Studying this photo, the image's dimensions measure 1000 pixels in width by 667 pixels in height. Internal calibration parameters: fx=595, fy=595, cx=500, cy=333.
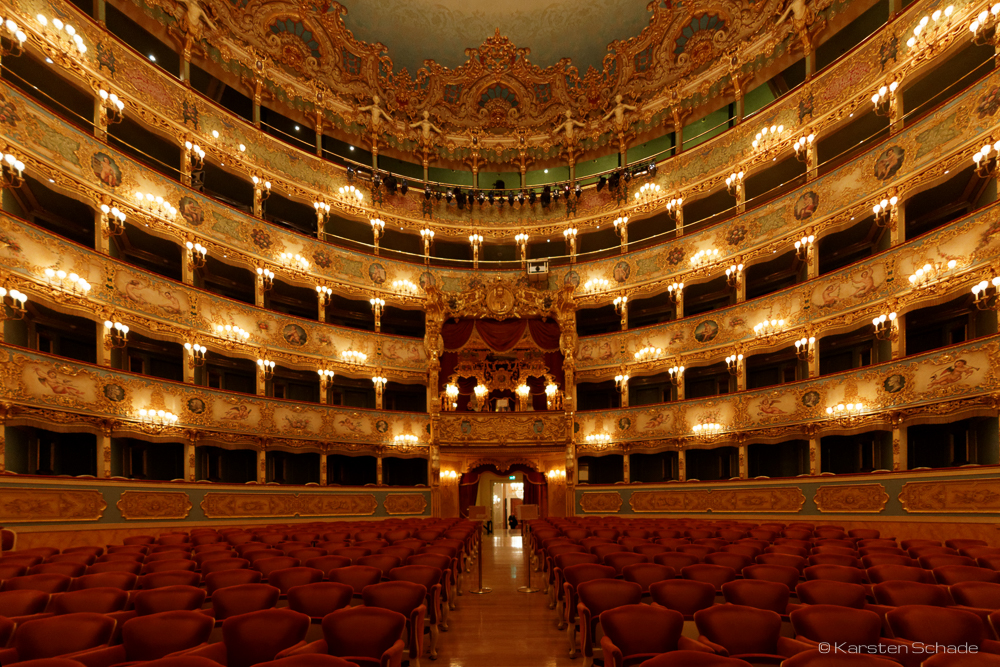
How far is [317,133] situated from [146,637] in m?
21.7

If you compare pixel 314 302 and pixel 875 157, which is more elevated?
pixel 875 157

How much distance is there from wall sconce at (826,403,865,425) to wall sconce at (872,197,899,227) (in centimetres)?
464

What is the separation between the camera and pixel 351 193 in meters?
22.9

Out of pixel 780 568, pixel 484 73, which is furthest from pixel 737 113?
pixel 780 568

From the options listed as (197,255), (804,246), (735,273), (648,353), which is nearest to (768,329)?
(735,273)

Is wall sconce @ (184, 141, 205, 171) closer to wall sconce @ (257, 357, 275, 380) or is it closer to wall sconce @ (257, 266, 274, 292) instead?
wall sconce @ (257, 266, 274, 292)

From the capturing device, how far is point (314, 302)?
76.9 feet

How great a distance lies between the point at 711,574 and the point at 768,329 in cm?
1386

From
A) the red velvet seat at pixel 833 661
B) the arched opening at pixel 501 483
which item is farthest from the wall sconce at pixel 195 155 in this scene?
the red velvet seat at pixel 833 661

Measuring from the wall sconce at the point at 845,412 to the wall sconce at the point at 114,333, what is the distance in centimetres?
1804

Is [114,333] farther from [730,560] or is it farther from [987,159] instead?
[987,159]

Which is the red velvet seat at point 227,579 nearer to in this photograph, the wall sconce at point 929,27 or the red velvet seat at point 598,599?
the red velvet seat at point 598,599

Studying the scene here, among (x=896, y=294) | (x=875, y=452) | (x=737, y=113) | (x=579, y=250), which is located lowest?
(x=875, y=452)

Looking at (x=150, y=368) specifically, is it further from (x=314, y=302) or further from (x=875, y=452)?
(x=875, y=452)
